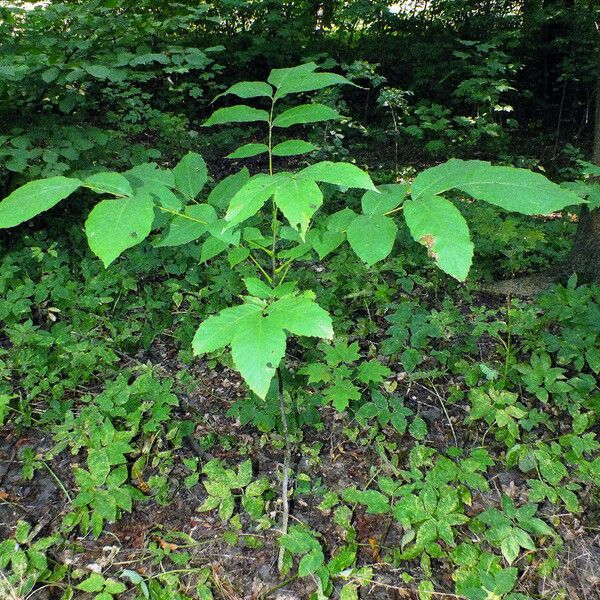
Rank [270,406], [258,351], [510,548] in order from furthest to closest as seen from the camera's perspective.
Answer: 1. [270,406]
2. [510,548]
3. [258,351]

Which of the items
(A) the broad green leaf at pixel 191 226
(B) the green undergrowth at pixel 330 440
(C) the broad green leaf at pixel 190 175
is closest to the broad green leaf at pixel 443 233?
(A) the broad green leaf at pixel 191 226

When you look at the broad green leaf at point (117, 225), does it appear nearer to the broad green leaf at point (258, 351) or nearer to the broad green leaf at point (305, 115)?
the broad green leaf at point (258, 351)

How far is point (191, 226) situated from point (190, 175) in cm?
21

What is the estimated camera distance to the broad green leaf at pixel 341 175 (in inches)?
40.1

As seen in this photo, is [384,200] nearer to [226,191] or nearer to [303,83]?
[303,83]

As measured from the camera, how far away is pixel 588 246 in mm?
2922

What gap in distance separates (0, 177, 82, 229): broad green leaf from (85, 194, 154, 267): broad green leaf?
8 cm

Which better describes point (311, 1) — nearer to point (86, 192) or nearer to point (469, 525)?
point (86, 192)

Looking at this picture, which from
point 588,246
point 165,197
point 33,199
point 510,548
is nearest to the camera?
point 33,199

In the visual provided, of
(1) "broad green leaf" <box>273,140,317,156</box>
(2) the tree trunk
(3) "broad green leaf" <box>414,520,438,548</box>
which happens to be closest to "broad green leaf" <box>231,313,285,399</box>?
(1) "broad green leaf" <box>273,140,317,156</box>

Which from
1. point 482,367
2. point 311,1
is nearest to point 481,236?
point 482,367

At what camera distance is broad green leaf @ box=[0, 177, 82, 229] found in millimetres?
1044

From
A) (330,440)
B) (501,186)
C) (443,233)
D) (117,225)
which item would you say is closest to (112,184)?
(117,225)

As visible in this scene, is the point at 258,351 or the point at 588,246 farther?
the point at 588,246
